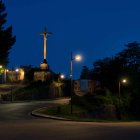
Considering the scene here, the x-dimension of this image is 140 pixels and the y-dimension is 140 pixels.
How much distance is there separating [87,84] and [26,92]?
45.4ft

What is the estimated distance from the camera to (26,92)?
65812 mm

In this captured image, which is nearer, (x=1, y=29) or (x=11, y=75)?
(x=1, y=29)

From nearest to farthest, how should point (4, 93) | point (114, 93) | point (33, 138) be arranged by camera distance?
point (33, 138), point (4, 93), point (114, 93)

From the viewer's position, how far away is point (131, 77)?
75.7 m

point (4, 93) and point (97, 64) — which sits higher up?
point (97, 64)

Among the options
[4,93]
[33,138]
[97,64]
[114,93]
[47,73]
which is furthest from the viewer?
[97,64]

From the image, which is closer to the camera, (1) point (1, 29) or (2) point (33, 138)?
(2) point (33, 138)

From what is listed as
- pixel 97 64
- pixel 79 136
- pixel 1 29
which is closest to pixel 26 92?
pixel 1 29

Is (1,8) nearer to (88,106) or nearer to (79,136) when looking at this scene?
(88,106)

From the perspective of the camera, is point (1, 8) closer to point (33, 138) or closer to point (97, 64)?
point (97, 64)

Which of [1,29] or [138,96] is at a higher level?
[1,29]

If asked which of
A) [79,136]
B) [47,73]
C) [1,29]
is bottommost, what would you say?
[79,136]

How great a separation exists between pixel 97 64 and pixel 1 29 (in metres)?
31.4

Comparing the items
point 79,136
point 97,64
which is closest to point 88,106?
point 79,136
